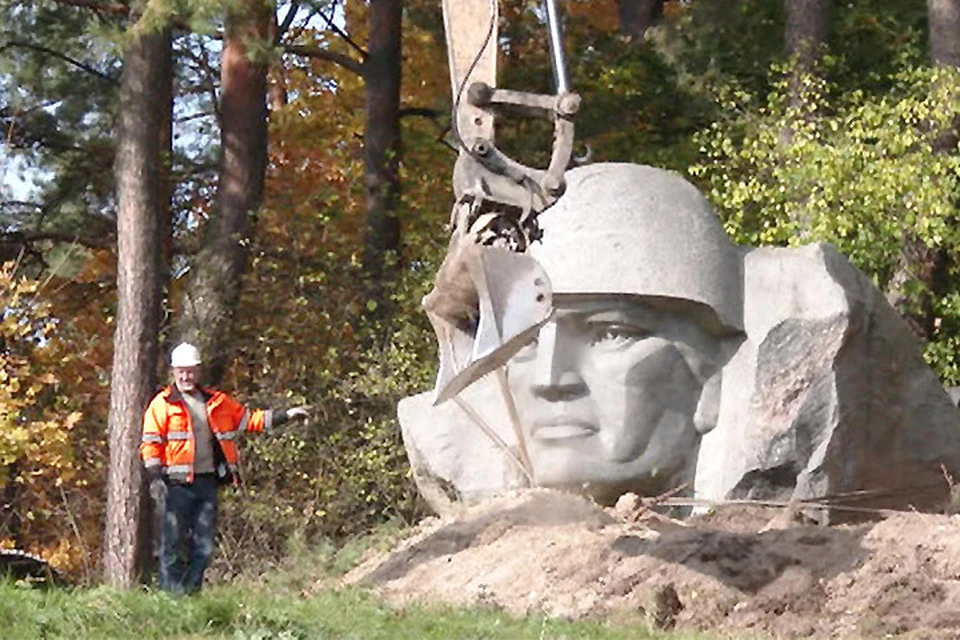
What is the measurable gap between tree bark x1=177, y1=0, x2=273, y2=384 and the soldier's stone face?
7.87 meters

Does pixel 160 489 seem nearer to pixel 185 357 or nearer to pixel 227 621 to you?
pixel 185 357

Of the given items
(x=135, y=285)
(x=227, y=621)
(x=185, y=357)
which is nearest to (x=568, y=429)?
(x=185, y=357)

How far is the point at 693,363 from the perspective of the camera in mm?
14734

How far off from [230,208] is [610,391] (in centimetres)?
950

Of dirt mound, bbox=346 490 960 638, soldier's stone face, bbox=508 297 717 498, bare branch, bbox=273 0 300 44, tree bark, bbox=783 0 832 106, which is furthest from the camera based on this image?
bare branch, bbox=273 0 300 44

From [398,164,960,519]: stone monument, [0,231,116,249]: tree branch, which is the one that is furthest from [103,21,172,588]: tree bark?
[398,164,960,519]: stone monument

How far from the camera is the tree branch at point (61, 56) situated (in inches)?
960

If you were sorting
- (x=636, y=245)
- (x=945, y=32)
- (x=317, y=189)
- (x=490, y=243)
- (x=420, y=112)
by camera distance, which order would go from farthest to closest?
(x=317, y=189) < (x=420, y=112) < (x=945, y=32) < (x=636, y=245) < (x=490, y=243)

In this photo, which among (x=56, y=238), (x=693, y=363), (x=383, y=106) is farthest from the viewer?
(x=56, y=238)

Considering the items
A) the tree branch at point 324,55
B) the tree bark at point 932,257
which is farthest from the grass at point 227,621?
the tree branch at point 324,55

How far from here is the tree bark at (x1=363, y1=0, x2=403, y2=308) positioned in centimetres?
2427

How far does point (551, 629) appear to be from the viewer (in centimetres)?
1016

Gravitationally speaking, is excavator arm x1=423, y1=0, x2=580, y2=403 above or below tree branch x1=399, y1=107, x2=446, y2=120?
below

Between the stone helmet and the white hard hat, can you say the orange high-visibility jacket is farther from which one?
the stone helmet
